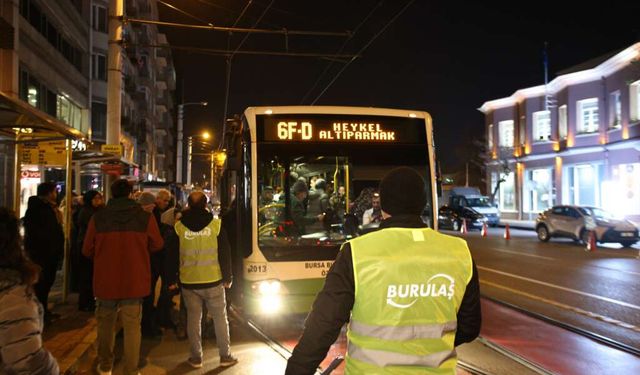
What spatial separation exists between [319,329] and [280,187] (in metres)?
5.08

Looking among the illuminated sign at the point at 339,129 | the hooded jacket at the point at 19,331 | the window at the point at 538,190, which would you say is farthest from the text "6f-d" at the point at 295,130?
the window at the point at 538,190

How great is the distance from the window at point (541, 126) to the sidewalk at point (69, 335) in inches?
1359

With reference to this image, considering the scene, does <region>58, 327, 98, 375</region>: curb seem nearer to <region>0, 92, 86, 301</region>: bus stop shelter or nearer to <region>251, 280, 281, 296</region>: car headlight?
<region>251, 280, 281, 296</region>: car headlight

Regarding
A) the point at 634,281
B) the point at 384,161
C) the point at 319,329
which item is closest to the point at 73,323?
the point at 384,161

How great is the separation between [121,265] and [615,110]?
99.1 ft

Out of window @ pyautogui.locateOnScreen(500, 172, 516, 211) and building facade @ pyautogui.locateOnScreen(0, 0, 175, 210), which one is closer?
building facade @ pyautogui.locateOnScreen(0, 0, 175, 210)

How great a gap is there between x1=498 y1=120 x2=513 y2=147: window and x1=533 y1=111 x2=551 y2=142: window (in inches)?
127

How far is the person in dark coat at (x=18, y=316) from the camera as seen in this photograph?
237 centimetres

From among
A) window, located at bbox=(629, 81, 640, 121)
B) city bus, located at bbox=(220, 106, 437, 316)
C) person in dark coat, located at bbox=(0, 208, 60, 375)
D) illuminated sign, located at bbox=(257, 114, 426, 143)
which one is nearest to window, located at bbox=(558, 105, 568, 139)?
window, located at bbox=(629, 81, 640, 121)

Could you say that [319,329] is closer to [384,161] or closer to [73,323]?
[384,161]

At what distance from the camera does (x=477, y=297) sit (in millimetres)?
2508

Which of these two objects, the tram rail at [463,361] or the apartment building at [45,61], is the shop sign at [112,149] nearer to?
the apartment building at [45,61]

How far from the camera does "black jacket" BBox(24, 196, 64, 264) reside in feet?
24.3

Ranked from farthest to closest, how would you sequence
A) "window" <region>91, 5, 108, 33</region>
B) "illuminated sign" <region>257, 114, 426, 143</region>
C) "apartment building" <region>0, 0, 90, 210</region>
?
"window" <region>91, 5, 108, 33</region>, "apartment building" <region>0, 0, 90, 210</region>, "illuminated sign" <region>257, 114, 426, 143</region>
